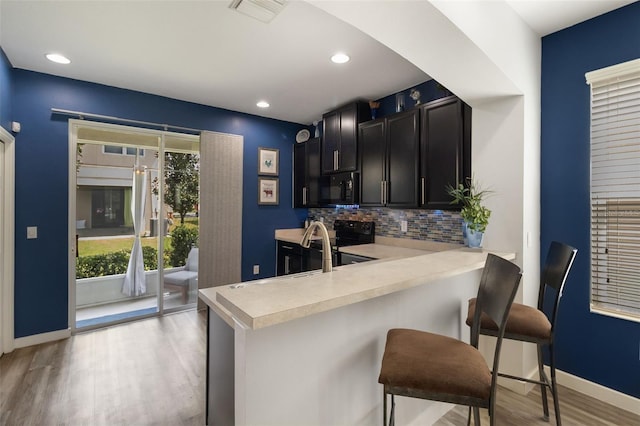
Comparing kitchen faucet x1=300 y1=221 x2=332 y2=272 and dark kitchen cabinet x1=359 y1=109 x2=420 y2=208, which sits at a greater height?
dark kitchen cabinet x1=359 y1=109 x2=420 y2=208

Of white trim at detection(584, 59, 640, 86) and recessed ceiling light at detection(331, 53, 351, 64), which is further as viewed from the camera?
recessed ceiling light at detection(331, 53, 351, 64)

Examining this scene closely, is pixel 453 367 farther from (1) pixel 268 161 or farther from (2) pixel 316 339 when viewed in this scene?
→ (1) pixel 268 161

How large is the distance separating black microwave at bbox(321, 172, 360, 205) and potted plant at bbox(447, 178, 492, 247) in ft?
4.48

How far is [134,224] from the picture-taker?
3.92 meters

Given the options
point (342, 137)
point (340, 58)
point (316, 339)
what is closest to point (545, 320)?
point (316, 339)

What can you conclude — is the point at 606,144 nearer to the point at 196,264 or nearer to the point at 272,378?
the point at 272,378

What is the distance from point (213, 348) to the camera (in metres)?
1.60

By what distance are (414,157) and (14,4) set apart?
3.12 m

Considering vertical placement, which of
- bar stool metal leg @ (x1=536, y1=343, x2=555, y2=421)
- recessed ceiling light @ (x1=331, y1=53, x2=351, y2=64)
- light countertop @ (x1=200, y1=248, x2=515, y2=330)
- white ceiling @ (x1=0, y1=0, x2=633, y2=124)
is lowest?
bar stool metal leg @ (x1=536, y1=343, x2=555, y2=421)

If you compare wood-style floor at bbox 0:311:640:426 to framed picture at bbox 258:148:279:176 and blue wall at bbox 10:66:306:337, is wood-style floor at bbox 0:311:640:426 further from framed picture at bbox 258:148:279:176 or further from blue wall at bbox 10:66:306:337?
framed picture at bbox 258:148:279:176

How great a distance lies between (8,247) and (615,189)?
4.86m

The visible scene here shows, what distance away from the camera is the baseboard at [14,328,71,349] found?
286 cm

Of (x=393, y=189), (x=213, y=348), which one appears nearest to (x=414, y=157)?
(x=393, y=189)

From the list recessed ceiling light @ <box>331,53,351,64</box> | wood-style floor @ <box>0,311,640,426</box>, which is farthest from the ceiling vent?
wood-style floor @ <box>0,311,640,426</box>
